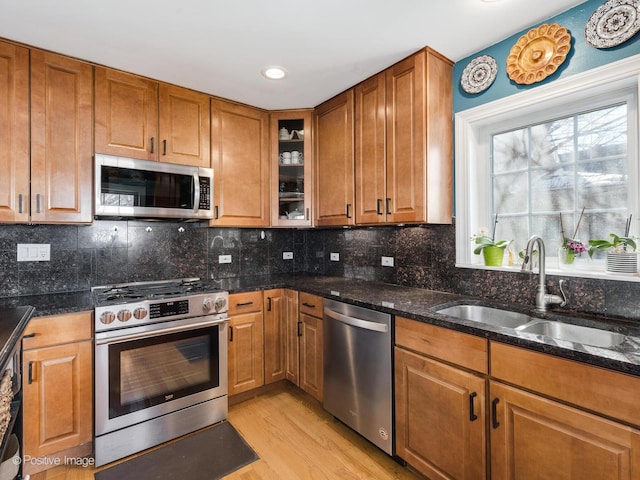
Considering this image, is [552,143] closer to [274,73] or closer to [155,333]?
[274,73]

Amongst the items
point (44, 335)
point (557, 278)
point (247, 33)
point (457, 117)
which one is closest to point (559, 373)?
point (557, 278)

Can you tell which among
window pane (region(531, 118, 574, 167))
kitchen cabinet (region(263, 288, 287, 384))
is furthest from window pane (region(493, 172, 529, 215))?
kitchen cabinet (region(263, 288, 287, 384))

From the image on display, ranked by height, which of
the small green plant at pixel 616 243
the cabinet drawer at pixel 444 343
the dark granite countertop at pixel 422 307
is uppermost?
the small green plant at pixel 616 243

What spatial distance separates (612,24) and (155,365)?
9.66 feet

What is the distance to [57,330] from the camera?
1736 mm

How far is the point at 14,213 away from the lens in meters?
1.86

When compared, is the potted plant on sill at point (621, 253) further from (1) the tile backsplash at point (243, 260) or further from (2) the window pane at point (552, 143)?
(2) the window pane at point (552, 143)

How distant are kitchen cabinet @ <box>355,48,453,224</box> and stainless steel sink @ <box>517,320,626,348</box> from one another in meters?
0.76

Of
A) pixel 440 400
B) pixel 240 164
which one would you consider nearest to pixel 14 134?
pixel 240 164

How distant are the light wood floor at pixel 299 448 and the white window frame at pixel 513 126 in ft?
4.18

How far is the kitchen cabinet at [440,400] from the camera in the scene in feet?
4.62

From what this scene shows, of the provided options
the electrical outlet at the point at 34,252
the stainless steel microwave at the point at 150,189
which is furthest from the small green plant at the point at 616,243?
the electrical outlet at the point at 34,252

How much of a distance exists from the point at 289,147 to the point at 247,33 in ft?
3.94

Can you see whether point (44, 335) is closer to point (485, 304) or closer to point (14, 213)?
point (14, 213)
